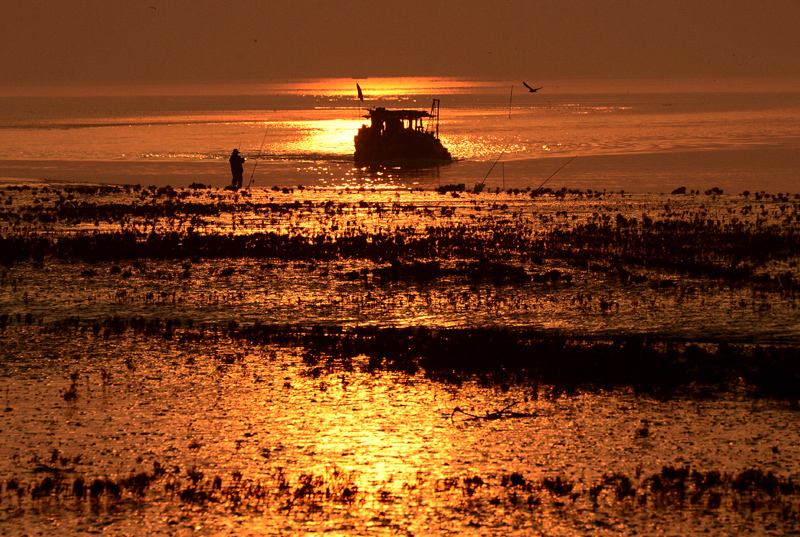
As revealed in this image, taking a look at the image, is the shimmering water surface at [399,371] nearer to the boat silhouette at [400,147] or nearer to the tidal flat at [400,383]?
the tidal flat at [400,383]

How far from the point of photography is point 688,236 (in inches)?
A: 973

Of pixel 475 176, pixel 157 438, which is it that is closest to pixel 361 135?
pixel 475 176

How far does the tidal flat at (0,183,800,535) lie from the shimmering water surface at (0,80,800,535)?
0.15 feet

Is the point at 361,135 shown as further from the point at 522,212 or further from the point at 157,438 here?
the point at 157,438

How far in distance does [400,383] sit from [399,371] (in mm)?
556

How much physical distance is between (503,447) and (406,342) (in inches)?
184

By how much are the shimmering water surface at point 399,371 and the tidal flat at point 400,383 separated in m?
0.05

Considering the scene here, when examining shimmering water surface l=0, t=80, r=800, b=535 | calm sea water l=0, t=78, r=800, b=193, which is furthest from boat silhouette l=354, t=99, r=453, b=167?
shimmering water surface l=0, t=80, r=800, b=535

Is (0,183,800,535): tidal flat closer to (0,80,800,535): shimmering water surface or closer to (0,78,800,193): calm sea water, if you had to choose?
(0,80,800,535): shimmering water surface

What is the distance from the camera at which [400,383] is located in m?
12.4

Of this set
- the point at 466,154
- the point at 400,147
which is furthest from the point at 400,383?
the point at 466,154

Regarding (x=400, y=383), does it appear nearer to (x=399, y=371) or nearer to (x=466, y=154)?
(x=399, y=371)

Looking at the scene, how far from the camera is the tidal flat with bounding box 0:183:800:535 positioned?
8.50 m

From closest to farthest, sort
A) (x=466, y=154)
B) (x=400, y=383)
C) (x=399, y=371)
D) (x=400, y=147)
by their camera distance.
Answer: (x=400, y=383), (x=399, y=371), (x=400, y=147), (x=466, y=154)
